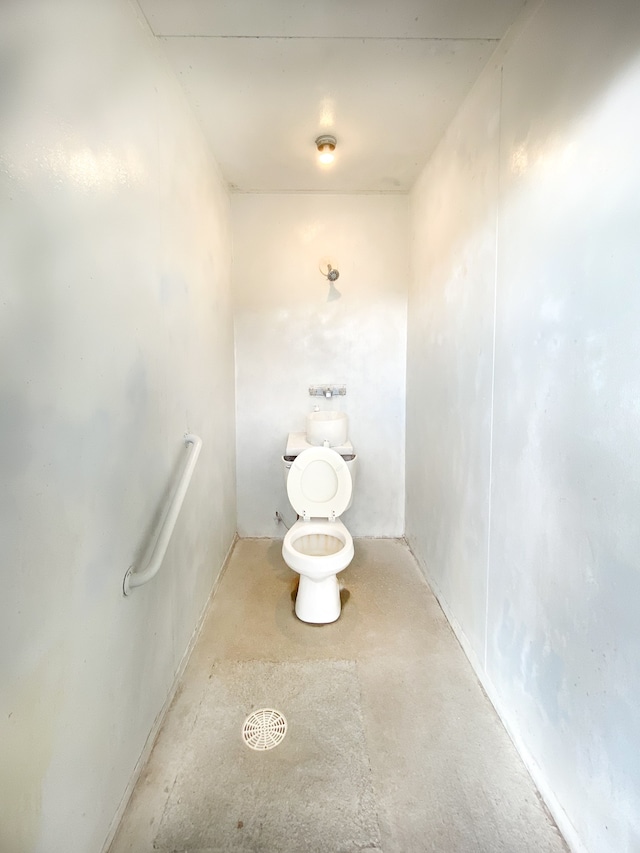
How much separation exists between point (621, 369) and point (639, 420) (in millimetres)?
122

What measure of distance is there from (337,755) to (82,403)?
1317 millimetres

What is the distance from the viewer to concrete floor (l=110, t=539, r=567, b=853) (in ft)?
3.51

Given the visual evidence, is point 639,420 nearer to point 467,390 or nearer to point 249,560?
point 467,390

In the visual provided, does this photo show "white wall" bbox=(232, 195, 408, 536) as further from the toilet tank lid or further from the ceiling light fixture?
the ceiling light fixture

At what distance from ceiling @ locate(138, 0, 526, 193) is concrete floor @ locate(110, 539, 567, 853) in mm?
2335

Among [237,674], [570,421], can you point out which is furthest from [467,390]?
[237,674]

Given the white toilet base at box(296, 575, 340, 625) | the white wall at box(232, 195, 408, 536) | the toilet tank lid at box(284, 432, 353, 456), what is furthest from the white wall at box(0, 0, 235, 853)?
the white wall at box(232, 195, 408, 536)

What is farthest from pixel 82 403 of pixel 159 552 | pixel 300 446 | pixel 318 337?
pixel 318 337

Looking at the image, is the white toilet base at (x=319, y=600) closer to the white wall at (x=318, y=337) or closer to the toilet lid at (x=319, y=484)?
the toilet lid at (x=319, y=484)

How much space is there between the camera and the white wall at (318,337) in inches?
104

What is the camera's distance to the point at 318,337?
8.99ft

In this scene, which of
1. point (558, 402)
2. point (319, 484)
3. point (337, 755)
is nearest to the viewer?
point (558, 402)

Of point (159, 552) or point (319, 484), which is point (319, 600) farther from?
point (159, 552)

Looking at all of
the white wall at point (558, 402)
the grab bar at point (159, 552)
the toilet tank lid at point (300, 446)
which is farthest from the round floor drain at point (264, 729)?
the toilet tank lid at point (300, 446)
